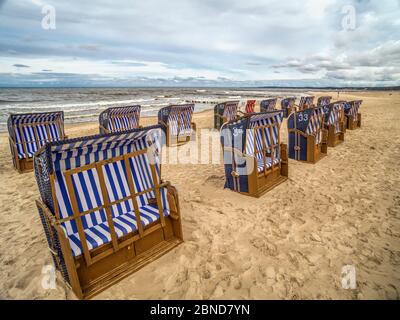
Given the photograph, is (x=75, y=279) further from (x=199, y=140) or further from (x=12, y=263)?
(x=199, y=140)

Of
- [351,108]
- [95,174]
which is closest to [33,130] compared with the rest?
[95,174]

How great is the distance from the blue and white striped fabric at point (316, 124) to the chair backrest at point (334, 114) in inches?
21.7

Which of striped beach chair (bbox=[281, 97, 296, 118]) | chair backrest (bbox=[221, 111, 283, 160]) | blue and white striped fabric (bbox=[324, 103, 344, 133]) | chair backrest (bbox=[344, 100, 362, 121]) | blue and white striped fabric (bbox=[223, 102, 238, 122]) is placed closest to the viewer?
chair backrest (bbox=[221, 111, 283, 160])

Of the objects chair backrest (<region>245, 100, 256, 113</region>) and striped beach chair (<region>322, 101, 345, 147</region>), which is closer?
striped beach chair (<region>322, 101, 345, 147</region>)

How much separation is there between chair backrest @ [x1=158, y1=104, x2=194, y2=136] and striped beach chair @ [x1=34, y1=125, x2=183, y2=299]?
6.49m

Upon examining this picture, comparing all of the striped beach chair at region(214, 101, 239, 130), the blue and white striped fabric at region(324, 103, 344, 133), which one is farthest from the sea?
the blue and white striped fabric at region(324, 103, 344, 133)

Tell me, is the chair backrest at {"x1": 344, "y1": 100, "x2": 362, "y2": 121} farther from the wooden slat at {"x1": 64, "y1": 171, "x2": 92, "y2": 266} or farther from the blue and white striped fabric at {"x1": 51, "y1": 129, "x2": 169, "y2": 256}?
the wooden slat at {"x1": 64, "y1": 171, "x2": 92, "y2": 266}

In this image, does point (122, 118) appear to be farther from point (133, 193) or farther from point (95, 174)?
point (133, 193)

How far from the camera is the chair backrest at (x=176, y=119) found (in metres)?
10.2

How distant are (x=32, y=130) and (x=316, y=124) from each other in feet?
27.8

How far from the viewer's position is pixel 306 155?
7676 millimetres

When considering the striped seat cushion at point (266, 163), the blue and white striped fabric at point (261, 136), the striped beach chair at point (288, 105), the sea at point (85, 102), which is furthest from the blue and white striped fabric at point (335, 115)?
the sea at point (85, 102)

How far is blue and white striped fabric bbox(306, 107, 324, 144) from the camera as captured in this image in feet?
24.5

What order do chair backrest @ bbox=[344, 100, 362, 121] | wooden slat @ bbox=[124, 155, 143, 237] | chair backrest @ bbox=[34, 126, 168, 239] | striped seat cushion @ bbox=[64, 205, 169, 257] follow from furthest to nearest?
chair backrest @ bbox=[344, 100, 362, 121], wooden slat @ bbox=[124, 155, 143, 237], striped seat cushion @ bbox=[64, 205, 169, 257], chair backrest @ bbox=[34, 126, 168, 239]
